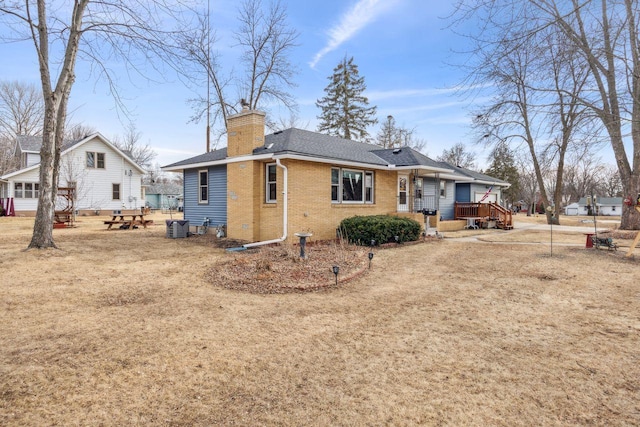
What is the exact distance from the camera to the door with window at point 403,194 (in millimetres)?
16594

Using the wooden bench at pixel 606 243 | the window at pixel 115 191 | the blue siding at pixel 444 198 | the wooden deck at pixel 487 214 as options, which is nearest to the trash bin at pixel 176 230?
the blue siding at pixel 444 198

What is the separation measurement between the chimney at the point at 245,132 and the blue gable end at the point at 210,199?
138 cm

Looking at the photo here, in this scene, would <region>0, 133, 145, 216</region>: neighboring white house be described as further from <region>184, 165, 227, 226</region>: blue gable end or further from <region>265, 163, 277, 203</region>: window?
<region>265, 163, 277, 203</region>: window

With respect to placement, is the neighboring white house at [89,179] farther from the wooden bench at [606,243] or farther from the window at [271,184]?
the wooden bench at [606,243]

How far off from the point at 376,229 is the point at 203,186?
7.87m

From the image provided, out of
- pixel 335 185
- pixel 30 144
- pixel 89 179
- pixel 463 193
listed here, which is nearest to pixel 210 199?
pixel 335 185

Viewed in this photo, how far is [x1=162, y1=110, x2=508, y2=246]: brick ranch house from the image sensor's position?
38.7 feet

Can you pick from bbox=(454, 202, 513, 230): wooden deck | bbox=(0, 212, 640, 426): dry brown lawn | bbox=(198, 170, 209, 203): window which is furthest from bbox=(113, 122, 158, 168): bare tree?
bbox=(0, 212, 640, 426): dry brown lawn

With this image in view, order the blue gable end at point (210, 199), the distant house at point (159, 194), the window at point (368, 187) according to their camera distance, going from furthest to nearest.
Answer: the distant house at point (159, 194) < the window at point (368, 187) < the blue gable end at point (210, 199)

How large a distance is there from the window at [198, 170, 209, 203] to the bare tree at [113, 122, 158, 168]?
3845 cm

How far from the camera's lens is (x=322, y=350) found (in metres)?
3.90

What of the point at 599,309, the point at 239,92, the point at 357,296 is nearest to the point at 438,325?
Result: the point at 357,296

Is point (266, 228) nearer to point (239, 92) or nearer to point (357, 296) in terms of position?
point (357, 296)

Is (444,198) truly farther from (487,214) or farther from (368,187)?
(368,187)
